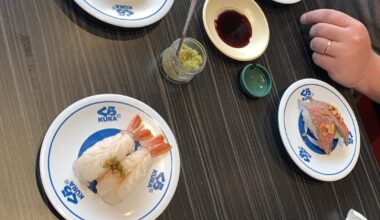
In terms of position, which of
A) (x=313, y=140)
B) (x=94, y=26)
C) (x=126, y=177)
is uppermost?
(x=94, y=26)

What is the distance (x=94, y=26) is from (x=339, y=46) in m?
0.79

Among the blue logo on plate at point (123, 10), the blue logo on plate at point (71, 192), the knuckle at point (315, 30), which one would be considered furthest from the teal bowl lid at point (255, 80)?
the blue logo on plate at point (71, 192)

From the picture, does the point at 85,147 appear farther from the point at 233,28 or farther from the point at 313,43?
the point at 313,43

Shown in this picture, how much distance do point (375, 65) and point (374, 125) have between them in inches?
18.3

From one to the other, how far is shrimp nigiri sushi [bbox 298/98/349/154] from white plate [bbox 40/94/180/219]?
473 mm

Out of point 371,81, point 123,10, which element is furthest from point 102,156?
point 371,81

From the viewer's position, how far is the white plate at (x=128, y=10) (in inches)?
41.6

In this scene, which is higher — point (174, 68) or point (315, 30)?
point (174, 68)

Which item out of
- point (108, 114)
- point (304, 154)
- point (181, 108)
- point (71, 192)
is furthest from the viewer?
point (304, 154)

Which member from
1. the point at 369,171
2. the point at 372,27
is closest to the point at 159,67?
the point at 369,171

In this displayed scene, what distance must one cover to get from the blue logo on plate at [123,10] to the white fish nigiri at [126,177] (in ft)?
1.24

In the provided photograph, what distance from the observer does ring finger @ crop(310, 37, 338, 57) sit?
4.48ft

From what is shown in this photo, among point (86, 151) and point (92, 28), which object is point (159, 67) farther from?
point (86, 151)

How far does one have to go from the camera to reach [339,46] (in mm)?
1360
